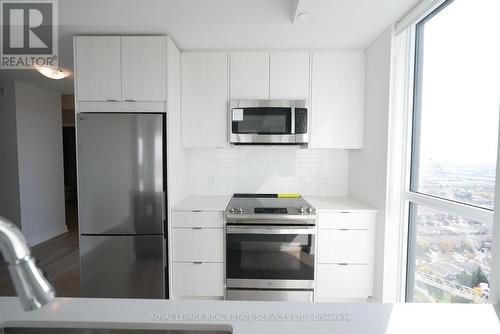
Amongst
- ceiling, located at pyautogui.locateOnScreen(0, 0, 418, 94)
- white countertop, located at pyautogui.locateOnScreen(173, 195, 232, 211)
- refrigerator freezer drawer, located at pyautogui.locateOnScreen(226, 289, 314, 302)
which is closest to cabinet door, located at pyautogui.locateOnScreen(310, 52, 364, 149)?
ceiling, located at pyautogui.locateOnScreen(0, 0, 418, 94)

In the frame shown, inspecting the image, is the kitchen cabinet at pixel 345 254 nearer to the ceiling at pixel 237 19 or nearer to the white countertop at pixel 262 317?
the white countertop at pixel 262 317

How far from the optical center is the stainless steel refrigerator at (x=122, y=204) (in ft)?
6.97

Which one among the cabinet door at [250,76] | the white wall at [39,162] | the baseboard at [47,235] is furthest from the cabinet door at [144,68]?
the baseboard at [47,235]

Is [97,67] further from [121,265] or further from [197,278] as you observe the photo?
[197,278]

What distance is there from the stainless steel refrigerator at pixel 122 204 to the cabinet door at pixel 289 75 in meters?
1.14

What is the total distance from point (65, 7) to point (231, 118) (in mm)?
1489

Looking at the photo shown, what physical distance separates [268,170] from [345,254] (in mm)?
1152

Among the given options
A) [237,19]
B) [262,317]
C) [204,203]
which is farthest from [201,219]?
[237,19]

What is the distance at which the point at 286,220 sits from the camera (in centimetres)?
224

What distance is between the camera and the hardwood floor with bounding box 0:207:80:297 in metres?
2.66

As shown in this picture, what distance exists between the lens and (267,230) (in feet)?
7.33

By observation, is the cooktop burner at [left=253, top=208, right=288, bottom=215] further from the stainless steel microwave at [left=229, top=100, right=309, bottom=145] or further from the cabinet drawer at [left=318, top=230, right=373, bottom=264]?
the stainless steel microwave at [left=229, top=100, right=309, bottom=145]

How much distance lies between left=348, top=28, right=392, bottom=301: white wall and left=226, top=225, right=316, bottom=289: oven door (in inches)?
22.3

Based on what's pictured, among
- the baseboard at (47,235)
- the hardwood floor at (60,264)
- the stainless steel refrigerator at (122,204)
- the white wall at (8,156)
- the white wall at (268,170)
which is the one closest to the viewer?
the stainless steel refrigerator at (122,204)
